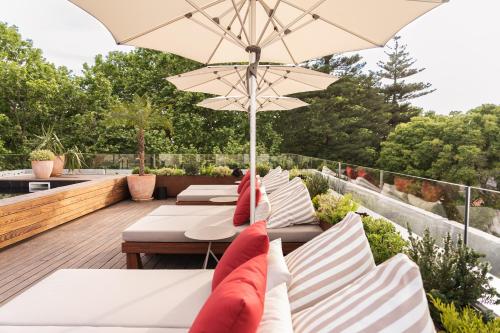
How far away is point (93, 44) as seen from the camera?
24609 millimetres

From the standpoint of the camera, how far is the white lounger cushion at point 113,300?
75.3 inches

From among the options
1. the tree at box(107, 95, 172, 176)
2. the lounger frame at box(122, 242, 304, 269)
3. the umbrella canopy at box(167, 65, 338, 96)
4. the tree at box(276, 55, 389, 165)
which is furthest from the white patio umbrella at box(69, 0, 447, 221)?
the tree at box(276, 55, 389, 165)

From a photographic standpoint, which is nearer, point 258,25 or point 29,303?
point 29,303

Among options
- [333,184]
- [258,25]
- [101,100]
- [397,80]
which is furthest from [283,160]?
[397,80]

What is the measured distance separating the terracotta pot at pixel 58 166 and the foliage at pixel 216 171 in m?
3.80

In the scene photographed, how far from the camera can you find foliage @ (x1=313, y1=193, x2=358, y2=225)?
3.27 metres

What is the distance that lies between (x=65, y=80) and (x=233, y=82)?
17820 millimetres

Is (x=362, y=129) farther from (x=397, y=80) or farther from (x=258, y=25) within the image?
(x=258, y=25)

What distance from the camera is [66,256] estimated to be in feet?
14.8

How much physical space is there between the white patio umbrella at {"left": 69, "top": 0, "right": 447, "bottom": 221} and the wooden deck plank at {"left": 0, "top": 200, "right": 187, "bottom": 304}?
1901mm

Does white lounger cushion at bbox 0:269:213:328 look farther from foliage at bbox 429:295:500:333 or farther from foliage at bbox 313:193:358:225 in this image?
foliage at bbox 313:193:358:225

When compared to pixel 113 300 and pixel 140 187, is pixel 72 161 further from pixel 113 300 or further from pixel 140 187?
pixel 113 300

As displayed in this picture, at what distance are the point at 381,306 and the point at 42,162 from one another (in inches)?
382

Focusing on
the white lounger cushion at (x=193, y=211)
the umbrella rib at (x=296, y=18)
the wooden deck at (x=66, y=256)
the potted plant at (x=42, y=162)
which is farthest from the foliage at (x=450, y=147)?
the umbrella rib at (x=296, y=18)
